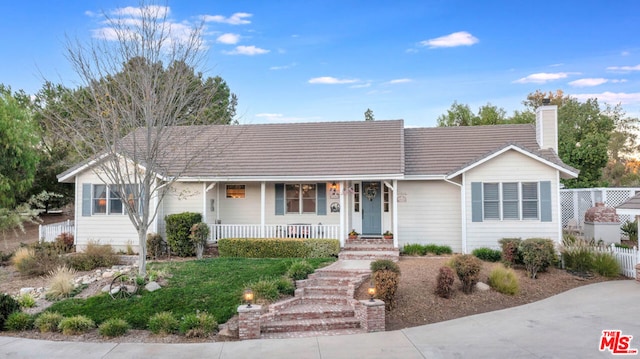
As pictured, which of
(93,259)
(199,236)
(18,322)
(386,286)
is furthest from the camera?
(199,236)

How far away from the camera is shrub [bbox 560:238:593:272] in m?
11.8

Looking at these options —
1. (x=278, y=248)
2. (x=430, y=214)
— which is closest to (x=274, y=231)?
(x=278, y=248)

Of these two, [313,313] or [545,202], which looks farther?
[545,202]

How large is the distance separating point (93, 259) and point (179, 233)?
2795 millimetres

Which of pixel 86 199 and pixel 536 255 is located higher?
pixel 86 199

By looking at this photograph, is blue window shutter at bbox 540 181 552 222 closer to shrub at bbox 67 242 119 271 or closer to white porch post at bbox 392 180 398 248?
white porch post at bbox 392 180 398 248

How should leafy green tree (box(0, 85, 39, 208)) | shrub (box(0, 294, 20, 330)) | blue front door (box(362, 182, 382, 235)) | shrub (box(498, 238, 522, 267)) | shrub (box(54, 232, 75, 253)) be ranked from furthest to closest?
1. blue front door (box(362, 182, 382, 235))
2. leafy green tree (box(0, 85, 39, 208))
3. shrub (box(54, 232, 75, 253))
4. shrub (box(498, 238, 522, 267))
5. shrub (box(0, 294, 20, 330))

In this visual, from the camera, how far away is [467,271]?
375 inches

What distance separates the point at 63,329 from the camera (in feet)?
25.4

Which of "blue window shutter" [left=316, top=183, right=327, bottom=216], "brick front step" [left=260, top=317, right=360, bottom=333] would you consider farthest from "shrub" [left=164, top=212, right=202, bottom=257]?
"brick front step" [left=260, top=317, right=360, bottom=333]

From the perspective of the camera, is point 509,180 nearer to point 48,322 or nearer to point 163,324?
point 163,324

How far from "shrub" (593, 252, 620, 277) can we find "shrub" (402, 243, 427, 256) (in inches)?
201

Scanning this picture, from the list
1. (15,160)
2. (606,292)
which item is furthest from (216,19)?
(606,292)

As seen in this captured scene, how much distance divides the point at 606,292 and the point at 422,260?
4.99 meters
